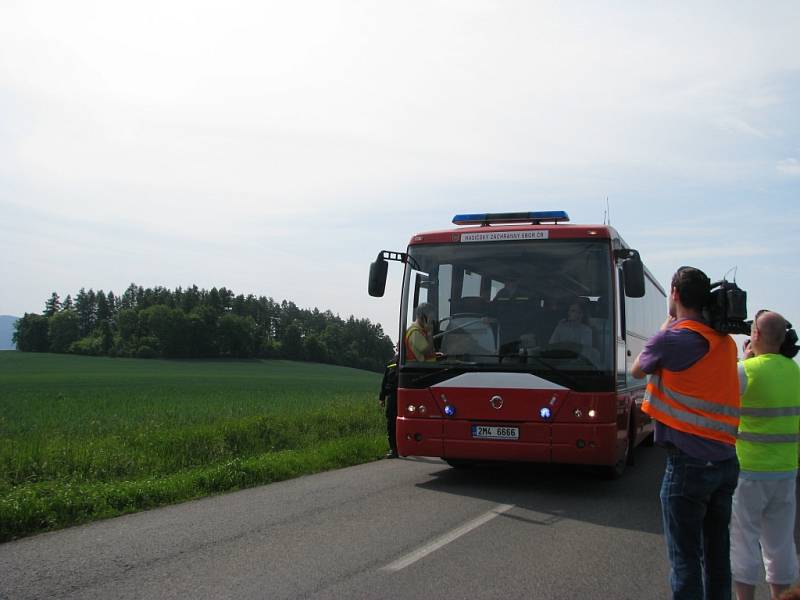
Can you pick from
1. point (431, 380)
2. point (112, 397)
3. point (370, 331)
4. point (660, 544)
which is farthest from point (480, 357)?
point (370, 331)

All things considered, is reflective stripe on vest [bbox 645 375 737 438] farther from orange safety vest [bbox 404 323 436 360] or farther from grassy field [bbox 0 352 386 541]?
grassy field [bbox 0 352 386 541]

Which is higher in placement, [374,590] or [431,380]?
[431,380]

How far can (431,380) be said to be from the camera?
928 centimetres

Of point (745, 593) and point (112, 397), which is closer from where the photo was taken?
point (745, 593)

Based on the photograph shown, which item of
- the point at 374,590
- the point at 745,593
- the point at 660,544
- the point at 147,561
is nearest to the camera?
the point at 745,593

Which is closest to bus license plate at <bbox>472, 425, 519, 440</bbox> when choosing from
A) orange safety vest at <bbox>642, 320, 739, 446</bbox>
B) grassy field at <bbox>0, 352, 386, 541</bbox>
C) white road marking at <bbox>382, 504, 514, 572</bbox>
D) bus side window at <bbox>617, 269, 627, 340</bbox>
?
white road marking at <bbox>382, 504, 514, 572</bbox>

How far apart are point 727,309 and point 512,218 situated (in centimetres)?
648

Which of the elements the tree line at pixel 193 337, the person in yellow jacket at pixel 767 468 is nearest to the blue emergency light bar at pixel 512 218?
the person in yellow jacket at pixel 767 468

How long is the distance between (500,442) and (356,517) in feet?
7.13

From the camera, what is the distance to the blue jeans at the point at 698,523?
3.75m

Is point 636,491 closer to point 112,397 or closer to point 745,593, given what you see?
point 745,593

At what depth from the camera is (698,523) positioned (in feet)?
12.3

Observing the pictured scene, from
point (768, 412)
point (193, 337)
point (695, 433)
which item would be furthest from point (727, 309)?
point (193, 337)

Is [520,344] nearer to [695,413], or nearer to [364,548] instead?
[364,548]
